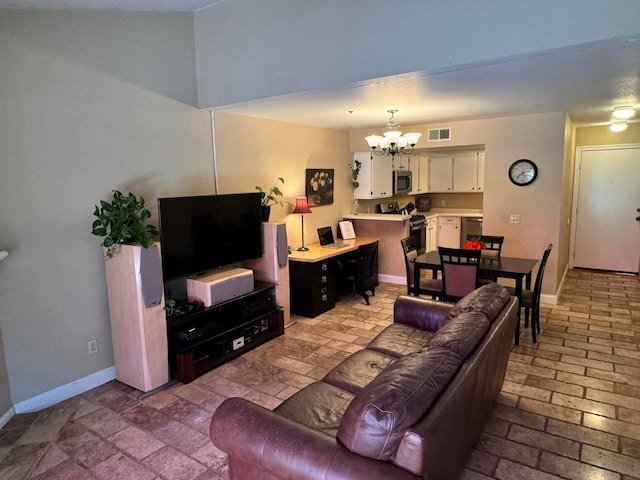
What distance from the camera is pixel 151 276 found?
3166 millimetres

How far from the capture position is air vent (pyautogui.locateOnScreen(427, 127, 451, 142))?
228 inches

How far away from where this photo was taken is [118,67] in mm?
3402

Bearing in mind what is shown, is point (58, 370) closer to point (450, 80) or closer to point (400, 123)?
point (450, 80)

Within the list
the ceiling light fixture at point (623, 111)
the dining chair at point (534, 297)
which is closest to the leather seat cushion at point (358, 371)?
the dining chair at point (534, 297)

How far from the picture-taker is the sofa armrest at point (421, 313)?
3.26m

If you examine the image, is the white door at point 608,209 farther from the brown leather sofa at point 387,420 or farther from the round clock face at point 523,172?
the brown leather sofa at point 387,420

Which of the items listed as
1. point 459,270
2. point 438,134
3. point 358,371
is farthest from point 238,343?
point 438,134

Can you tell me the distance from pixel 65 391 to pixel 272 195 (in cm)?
291

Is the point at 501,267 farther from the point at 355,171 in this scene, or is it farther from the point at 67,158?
the point at 67,158

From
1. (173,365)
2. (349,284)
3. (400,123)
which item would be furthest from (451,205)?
(173,365)

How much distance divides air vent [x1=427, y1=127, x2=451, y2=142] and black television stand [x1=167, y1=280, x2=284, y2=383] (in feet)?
10.7

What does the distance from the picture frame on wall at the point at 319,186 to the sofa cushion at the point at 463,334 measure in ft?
11.9

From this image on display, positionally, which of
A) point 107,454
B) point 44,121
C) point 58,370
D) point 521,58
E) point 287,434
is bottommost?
point 107,454

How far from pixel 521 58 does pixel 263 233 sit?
9.43 feet
